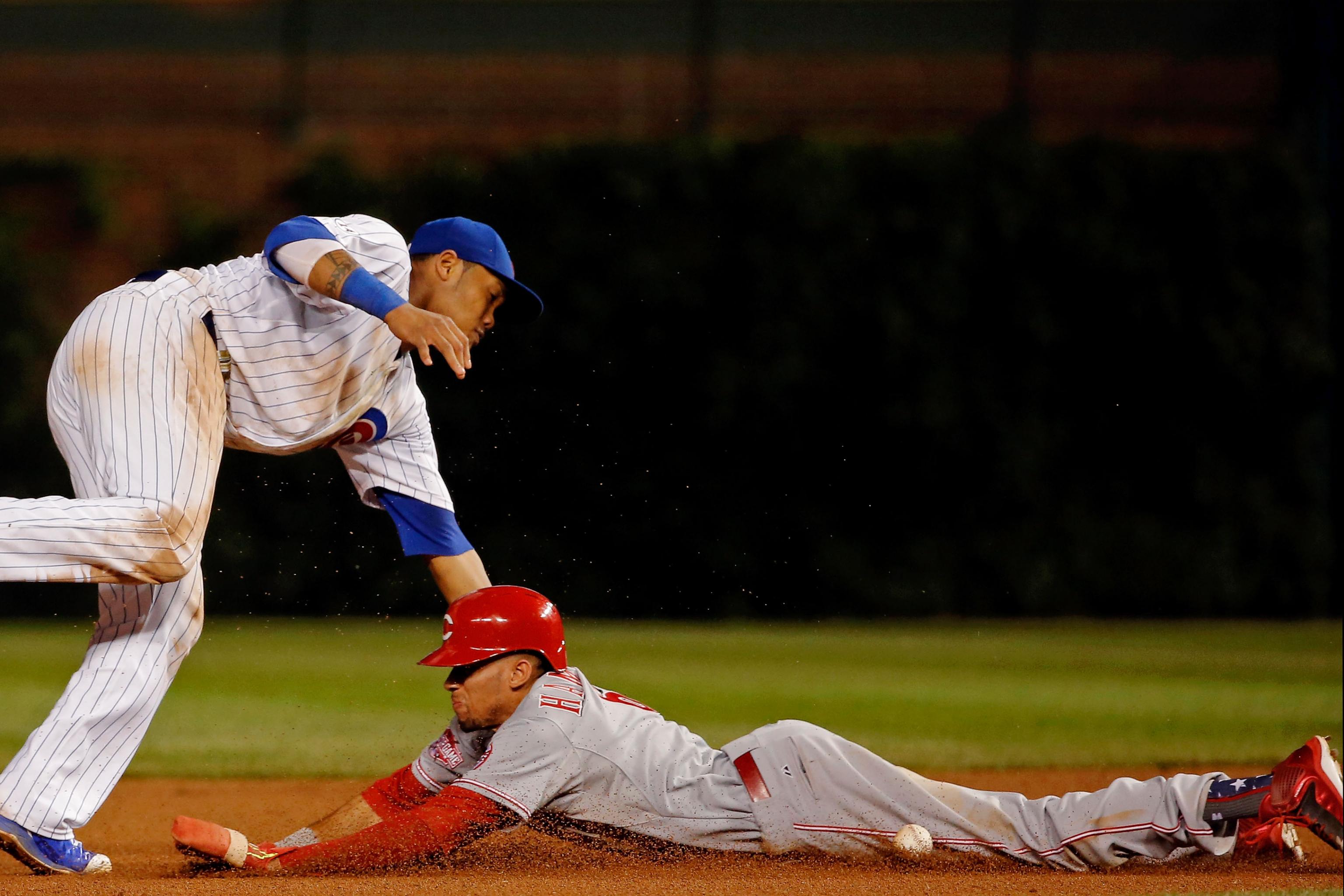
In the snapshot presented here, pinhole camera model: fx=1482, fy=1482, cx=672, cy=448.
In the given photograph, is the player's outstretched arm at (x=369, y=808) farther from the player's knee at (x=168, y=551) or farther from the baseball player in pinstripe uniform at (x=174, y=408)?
the player's knee at (x=168, y=551)

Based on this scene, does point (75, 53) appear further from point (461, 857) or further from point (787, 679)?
point (461, 857)

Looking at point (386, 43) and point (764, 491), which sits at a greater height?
point (386, 43)

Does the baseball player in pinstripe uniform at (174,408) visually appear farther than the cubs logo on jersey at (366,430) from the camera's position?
No

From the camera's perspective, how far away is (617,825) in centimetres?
340

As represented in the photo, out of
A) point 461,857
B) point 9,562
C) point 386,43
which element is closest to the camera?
point 9,562

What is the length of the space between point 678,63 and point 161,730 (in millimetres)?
A: 10117

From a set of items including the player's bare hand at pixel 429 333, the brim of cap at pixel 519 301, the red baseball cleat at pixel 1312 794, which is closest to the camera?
the player's bare hand at pixel 429 333

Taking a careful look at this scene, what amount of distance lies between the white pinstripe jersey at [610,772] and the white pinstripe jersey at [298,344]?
83cm

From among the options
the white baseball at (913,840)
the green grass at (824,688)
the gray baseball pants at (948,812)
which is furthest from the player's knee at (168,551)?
the green grass at (824,688)

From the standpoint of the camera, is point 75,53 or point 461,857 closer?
point 461,857

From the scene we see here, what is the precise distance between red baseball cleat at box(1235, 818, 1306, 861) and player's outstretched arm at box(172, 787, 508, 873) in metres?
1.65

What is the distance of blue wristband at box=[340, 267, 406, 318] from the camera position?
3119mm

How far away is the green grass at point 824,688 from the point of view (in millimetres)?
6223

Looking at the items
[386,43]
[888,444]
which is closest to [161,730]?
[888,444]
